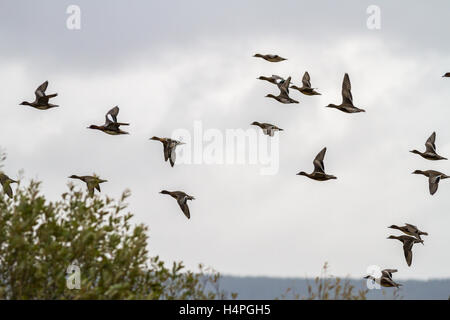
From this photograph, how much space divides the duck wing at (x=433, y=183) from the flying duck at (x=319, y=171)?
4.28 metres

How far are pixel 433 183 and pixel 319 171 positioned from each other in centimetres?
481

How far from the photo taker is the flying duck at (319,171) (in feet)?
104

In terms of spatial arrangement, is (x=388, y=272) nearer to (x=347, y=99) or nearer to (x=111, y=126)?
(x=347, y=99)

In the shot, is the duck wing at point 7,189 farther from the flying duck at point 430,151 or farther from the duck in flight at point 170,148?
the flying duck at point 430,151

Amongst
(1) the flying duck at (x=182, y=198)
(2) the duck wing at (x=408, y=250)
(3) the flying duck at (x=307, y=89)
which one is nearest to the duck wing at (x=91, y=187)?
(1) the flying duck at (x=182, y=198)

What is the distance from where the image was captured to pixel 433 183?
34000 mm

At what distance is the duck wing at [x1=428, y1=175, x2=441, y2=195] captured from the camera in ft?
110

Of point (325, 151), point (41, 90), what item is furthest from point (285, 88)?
point (41, 90)

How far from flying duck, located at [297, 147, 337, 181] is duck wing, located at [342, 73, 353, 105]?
83.4 inches

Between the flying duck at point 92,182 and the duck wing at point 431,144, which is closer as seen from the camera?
the flying duck at point 92,182

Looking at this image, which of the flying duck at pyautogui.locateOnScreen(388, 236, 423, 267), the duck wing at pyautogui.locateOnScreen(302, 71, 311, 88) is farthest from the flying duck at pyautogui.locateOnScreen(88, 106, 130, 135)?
the flying duck at pyautogui.locateOnScreen(388, 236, 423, 267)
